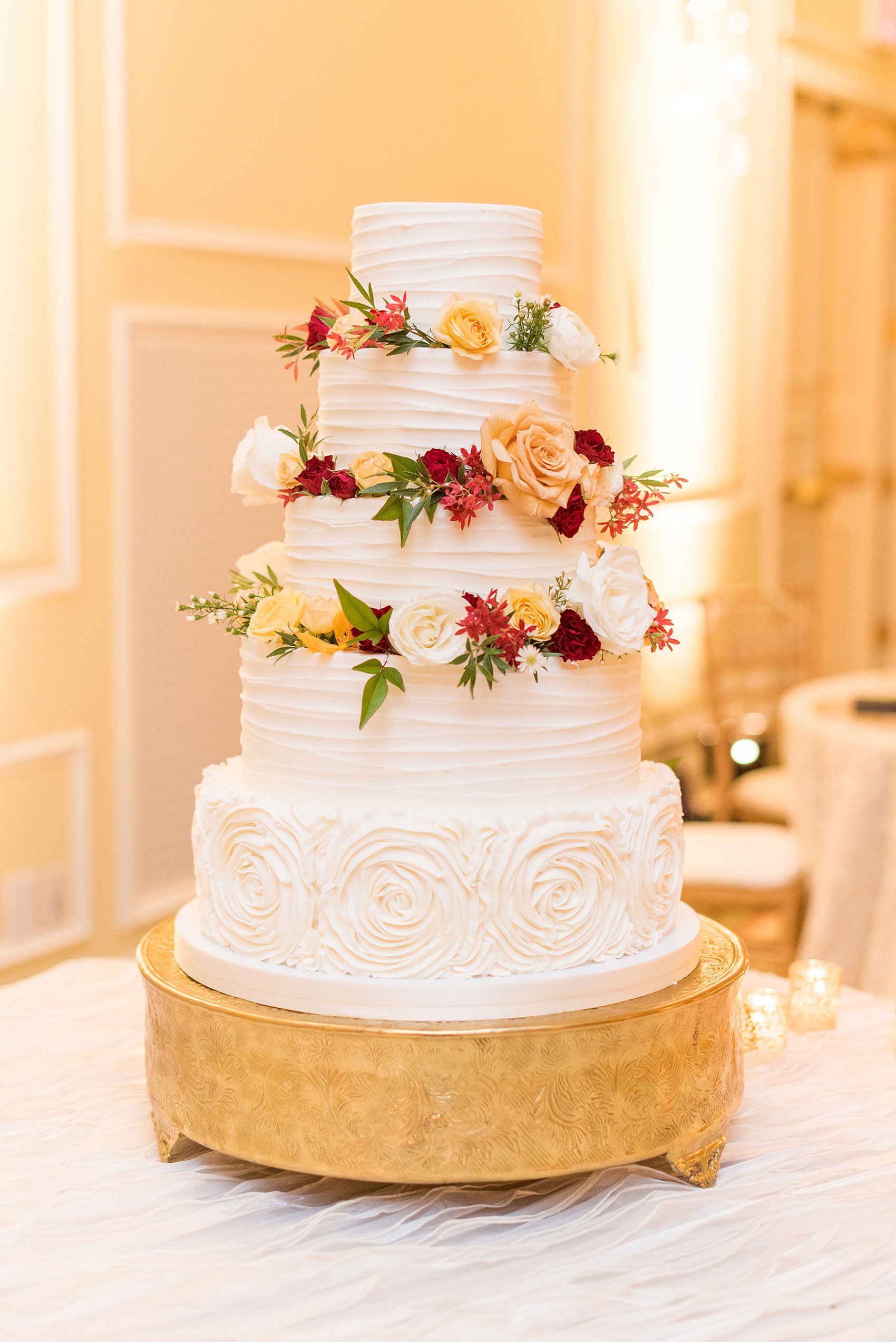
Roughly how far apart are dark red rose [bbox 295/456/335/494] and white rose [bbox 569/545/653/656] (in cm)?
36

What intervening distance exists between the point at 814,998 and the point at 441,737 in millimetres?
1087

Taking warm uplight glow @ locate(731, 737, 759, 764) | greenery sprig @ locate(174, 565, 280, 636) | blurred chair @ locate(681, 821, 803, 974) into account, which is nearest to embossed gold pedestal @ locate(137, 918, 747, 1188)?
greenery sprig @ locate(174, 565, 280, 636)

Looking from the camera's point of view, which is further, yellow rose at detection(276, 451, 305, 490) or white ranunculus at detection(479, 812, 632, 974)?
yellow rose at detection(276, 451, 305, 490)

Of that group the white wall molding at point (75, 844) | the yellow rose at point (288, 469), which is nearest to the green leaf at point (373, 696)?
the yellow rose at point (288, 469)

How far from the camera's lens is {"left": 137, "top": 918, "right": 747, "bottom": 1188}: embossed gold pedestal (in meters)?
1.82

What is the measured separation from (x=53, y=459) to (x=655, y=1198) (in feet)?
8.30

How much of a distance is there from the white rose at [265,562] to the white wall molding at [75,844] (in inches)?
68.0

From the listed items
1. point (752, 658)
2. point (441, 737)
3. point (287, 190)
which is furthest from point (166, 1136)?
point (752, 658)

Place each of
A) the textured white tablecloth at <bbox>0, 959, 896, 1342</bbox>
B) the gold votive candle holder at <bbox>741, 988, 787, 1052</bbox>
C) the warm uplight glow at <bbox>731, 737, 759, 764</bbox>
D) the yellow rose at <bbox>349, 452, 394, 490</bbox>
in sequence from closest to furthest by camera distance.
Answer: the textured white tablecloth at <bbox>0, 959, 896, 1342</bbox> < the yellow rose at <bbox>349, 452, 394, 490</bbox> < the gold votive candle holder at <bbox>741, 988, 787, 1052</bbox> < the warm uplight glow at <bbox>731, 737, 759, 764</bbox>

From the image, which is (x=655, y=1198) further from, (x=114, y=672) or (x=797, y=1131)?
(x=114, y=672)

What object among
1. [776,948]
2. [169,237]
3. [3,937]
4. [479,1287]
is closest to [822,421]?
[776,948]

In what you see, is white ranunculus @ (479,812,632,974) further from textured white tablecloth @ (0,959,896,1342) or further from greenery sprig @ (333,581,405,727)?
textured white tablecloth @ (0,959,896,1342)

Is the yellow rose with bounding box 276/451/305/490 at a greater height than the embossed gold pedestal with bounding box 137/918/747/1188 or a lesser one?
greater

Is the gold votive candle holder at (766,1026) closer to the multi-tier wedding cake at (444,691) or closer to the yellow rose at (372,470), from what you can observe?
the multi-tier wedding cake at (444,691)
